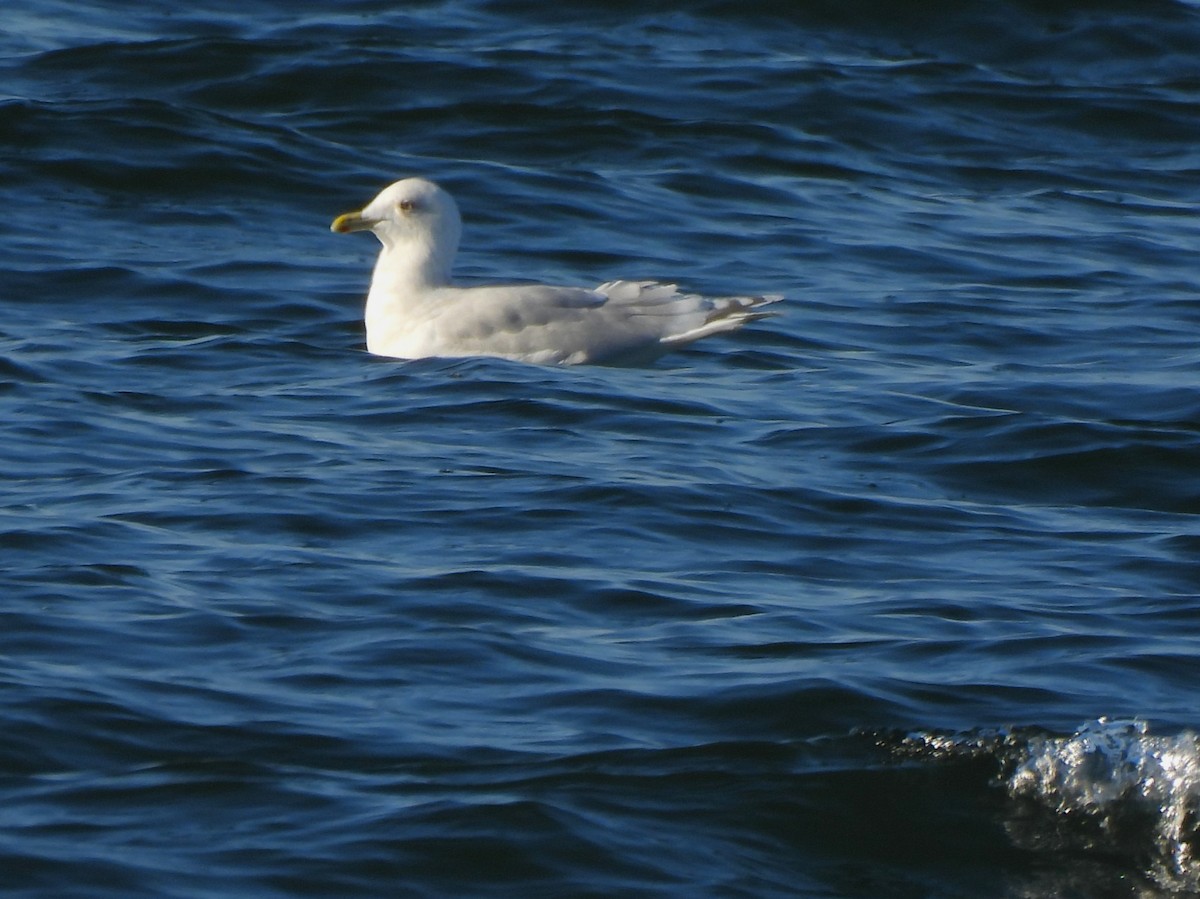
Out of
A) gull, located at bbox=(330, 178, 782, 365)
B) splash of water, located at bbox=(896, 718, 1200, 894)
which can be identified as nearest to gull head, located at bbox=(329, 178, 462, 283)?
gull, located at bbox=(330, 178, 782, 365)

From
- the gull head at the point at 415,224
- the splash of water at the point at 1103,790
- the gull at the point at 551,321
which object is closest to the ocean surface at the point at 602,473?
the splash of water at the point at 1103,790

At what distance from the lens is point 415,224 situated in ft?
37.3

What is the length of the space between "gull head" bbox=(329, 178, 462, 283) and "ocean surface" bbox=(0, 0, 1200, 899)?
0.43m

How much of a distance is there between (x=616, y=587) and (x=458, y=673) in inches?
38.2

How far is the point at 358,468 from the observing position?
27.6 ft

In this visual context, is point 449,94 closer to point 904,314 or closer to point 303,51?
point 303,51

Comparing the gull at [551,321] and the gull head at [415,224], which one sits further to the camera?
the gull head at [415,224]

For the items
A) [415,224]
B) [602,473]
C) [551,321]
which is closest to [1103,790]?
[602,473]

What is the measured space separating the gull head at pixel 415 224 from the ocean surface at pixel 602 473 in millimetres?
432

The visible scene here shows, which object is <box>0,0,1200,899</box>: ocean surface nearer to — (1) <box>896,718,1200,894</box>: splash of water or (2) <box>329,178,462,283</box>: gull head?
(1) <box>896,718,1200,894</box>: splash of water

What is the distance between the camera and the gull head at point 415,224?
11305 millimetres

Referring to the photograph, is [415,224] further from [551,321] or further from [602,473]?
[602,473]

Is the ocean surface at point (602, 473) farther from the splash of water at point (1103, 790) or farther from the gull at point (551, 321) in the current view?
the gull at point (551, 321)

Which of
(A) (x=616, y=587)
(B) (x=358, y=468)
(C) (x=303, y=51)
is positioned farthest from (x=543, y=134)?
(A) (x=616, y=587)
